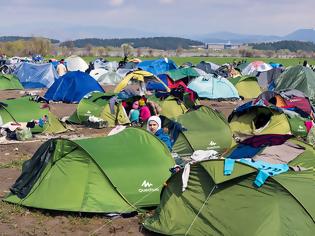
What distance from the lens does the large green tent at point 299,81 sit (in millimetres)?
23403

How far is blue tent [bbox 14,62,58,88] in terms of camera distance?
2942 cm

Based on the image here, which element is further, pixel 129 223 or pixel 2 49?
pixel 2 49

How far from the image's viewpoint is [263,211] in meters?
6.46

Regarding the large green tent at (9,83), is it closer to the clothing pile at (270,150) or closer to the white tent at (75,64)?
the white tent at (75,64)

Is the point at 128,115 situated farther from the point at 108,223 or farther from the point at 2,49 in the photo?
the point at 2,49

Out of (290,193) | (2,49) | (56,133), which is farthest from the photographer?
(2,49)

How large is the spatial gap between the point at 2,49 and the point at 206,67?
58154mm

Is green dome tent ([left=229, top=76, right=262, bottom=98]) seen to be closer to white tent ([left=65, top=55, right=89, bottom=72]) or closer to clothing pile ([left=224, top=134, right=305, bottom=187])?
white tent ([left=65, top=55, right=89, bottom=72])

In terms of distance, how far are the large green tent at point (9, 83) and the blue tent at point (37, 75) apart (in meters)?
0.99

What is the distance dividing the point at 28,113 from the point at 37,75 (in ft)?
51.3

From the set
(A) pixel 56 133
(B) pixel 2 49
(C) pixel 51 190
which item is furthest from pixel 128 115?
(B) pixel 2 49

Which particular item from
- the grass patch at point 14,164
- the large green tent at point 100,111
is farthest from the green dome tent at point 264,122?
the grass patch at point 14,164

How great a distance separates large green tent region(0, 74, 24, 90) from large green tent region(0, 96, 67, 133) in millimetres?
13136

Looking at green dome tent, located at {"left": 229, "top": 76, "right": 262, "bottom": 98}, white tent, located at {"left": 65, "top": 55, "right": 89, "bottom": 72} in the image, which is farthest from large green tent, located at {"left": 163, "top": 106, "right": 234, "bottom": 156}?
white tent, located at {"left": 65, "top": 55, "right": 89, "bottom": 72}
